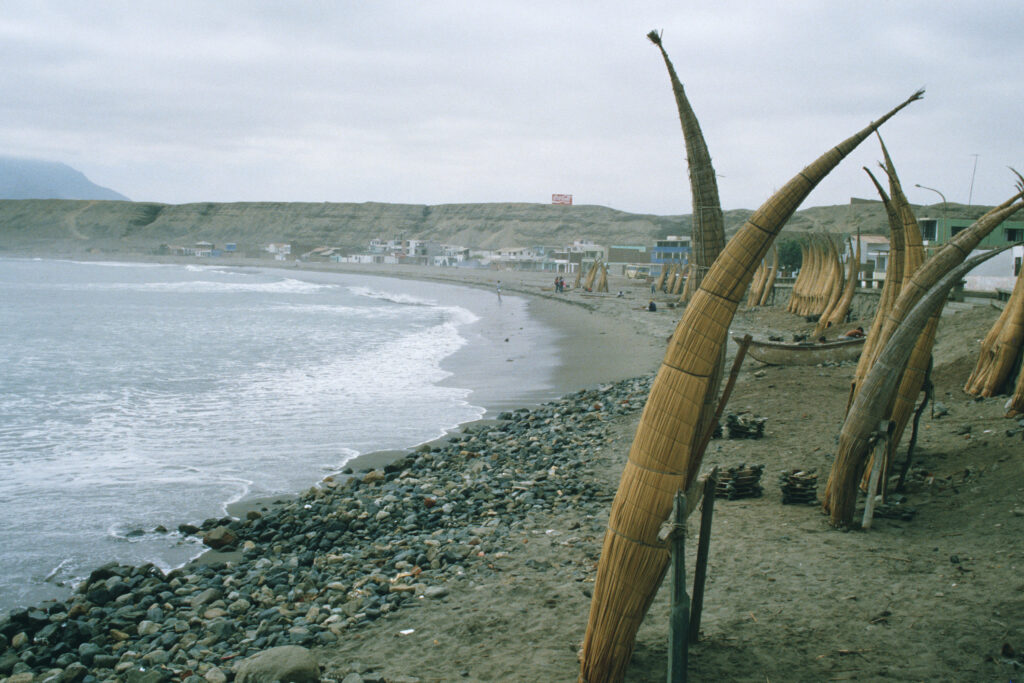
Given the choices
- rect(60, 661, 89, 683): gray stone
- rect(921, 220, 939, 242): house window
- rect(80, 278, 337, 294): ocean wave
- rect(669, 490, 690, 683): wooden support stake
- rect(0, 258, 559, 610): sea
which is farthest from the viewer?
rect(80, 278, 337, 294): ocean wave

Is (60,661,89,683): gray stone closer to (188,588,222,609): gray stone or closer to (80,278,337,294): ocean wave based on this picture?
(188,588,222,609): gray stone

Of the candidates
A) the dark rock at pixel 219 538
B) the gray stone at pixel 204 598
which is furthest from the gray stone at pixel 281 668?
the dark rock at pixel 219 538

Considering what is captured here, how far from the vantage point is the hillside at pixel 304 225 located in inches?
5433

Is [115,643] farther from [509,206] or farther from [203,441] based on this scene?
[509,206]

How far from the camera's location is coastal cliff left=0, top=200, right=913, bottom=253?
5438 inches

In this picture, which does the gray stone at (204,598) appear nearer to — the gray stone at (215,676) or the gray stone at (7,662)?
the gray stone at (7,662)

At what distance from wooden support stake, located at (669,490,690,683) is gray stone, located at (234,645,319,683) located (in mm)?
2319

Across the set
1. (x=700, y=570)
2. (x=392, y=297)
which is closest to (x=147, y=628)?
(x=700, y=570)

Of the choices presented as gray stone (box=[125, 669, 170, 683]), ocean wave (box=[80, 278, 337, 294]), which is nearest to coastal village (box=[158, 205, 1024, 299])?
ocean wave (box=[80, 278, 337, 294])

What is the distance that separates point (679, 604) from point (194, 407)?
564 inches

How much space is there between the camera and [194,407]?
15562 millimetres

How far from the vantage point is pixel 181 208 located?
160750 mm

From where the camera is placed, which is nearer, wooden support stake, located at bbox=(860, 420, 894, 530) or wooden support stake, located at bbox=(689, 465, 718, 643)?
wooden support stake, located at bbox=(689, 465, 718, 643)

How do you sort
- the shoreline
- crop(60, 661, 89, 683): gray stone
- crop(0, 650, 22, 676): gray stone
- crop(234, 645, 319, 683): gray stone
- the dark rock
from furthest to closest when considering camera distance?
the shoreline → the dark rock → crop(0, 650, 22, 676): gray stone → crop(60, 661, 89, 683): gray stone → crop(234, 645, 319, 683): gray stone
